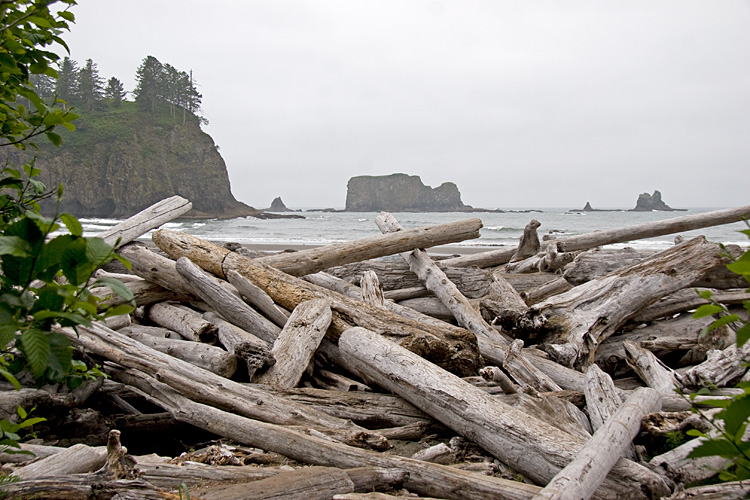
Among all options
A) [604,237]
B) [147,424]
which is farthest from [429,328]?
[604,237]

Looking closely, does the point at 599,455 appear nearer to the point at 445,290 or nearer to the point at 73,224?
the point at 73,224

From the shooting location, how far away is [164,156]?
60844 millimetres

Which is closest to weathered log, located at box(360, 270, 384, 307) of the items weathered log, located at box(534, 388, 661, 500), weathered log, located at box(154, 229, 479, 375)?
weathered log, located at box(154, 229, 479, 375)

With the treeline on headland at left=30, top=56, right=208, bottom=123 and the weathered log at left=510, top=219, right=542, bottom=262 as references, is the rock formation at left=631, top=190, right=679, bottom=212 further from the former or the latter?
the weathered log at left=510, top=219, right=542, bottom=262

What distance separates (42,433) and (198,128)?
7048cm

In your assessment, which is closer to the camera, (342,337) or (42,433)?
(42,433)

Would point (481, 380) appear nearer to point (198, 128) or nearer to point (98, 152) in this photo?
point (98, 152)

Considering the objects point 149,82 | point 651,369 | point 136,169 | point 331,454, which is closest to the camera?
point 331,454

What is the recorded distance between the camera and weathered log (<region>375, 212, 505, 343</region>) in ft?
16.1

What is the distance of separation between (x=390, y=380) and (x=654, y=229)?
238 inches

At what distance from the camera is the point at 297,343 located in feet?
12.9

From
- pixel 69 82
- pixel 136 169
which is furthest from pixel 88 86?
pixel 136 169

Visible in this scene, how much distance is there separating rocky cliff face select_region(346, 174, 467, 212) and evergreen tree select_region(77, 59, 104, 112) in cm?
5025

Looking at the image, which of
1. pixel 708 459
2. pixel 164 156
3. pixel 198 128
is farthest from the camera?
pixel 198 128
